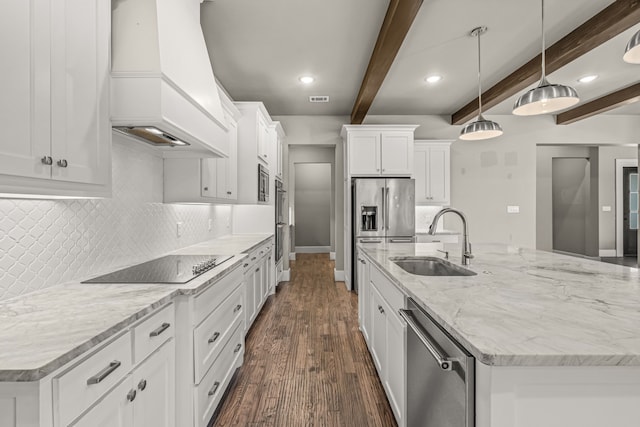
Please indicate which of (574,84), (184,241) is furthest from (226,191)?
(574,84)

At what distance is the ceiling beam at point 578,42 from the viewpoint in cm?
264

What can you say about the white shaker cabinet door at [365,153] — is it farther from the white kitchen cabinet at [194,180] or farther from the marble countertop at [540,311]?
the marble countertop at [540,311]

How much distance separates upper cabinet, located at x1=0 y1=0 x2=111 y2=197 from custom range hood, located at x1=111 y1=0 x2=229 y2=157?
0.29 feet

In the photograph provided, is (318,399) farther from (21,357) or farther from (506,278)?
(21,357)

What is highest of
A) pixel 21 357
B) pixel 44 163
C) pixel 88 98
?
pixel 88 98

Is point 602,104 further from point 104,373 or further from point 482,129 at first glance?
point 104,373

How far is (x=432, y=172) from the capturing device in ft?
17.4

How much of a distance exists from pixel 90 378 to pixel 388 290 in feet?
4.67

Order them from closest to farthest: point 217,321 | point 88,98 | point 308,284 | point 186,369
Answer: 1. point 88,98
2. point 186,369
3. point 217,321
4. point 308,284

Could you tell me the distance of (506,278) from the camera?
5.22 ft

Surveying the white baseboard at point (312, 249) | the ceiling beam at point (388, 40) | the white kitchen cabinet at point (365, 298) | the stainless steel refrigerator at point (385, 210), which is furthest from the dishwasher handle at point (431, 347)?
the white baseboard at point (312, 249)

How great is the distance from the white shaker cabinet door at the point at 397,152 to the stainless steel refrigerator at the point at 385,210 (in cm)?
25

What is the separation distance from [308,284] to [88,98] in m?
4.50

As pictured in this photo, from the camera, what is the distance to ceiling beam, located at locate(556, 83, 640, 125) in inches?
174
